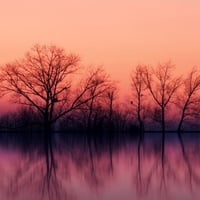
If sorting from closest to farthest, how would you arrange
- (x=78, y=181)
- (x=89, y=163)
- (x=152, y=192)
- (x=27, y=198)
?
(x=27, y=198) → (x=152, y=192) → (x=78, y=181) → (x=89, y=163)

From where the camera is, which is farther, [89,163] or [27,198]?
[89,163]

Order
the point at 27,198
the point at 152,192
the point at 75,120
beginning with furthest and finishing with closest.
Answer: the point at 75,120
the point at 152,192
the point at 27,198

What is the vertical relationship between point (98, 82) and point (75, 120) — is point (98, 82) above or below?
above

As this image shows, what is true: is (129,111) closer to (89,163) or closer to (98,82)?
(98,82)

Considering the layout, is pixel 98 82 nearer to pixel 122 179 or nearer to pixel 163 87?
pixel 163 87

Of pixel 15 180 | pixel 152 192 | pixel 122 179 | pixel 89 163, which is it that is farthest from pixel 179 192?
pixel 89 163

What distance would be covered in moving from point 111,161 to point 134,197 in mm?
5473

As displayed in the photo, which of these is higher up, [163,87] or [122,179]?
[163,87]

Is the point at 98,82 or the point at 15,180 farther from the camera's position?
the point at 98,82

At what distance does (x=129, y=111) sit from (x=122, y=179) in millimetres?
32835

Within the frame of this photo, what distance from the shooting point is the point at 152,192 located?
641 centimetres

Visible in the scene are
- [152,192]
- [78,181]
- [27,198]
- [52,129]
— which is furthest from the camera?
[52,129]

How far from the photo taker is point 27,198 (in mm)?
5992

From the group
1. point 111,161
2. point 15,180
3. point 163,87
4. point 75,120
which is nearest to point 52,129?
point 75,120
